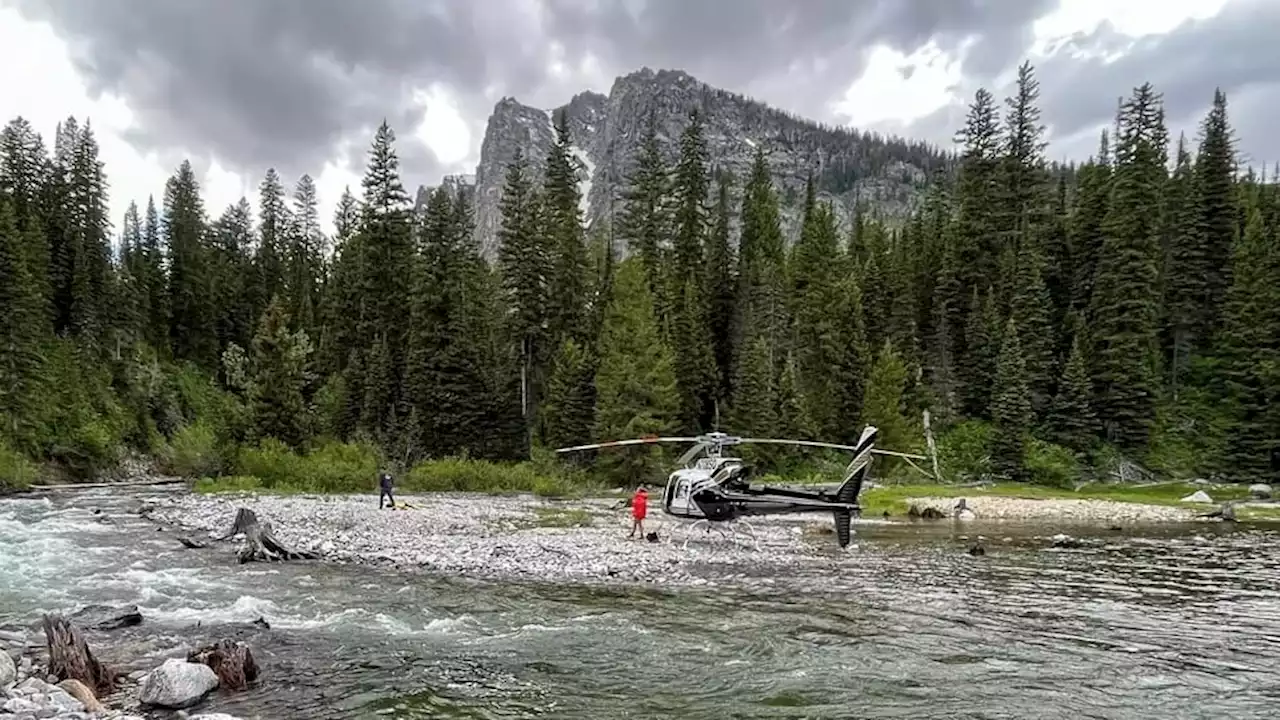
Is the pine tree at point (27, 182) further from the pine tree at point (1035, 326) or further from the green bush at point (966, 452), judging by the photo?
the pine tree at point (1035, 326)

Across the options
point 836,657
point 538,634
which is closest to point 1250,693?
point 836,657

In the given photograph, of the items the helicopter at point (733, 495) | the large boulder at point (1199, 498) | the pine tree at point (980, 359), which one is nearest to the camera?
the helicopter at point (733, 495)

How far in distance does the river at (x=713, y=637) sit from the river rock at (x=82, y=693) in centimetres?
114

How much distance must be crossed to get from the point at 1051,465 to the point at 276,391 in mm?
48555

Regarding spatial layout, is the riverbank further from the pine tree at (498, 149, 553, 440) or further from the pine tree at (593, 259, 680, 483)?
the pine tree at (498, 149, 553, 440)

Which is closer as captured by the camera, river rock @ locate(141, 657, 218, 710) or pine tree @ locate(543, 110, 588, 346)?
river rock @ locate(141, 657, 218, 710)

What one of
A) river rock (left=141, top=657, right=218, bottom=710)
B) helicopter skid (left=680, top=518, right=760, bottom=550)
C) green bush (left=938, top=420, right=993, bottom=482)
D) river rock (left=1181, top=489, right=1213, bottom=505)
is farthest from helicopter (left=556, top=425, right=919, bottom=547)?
green bush (left=938, top=420, right=993, bottom=482)

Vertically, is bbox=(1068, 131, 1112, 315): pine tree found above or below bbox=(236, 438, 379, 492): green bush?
above

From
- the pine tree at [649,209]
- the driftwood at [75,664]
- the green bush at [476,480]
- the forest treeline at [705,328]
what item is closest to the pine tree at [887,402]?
the forest treeline at [705,328]

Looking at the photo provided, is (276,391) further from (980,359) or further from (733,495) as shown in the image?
(980,359)

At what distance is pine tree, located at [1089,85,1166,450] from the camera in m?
58.2

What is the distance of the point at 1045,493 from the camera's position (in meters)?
46.5

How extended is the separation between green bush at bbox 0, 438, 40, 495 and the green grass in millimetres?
43505

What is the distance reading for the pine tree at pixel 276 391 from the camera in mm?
45469
